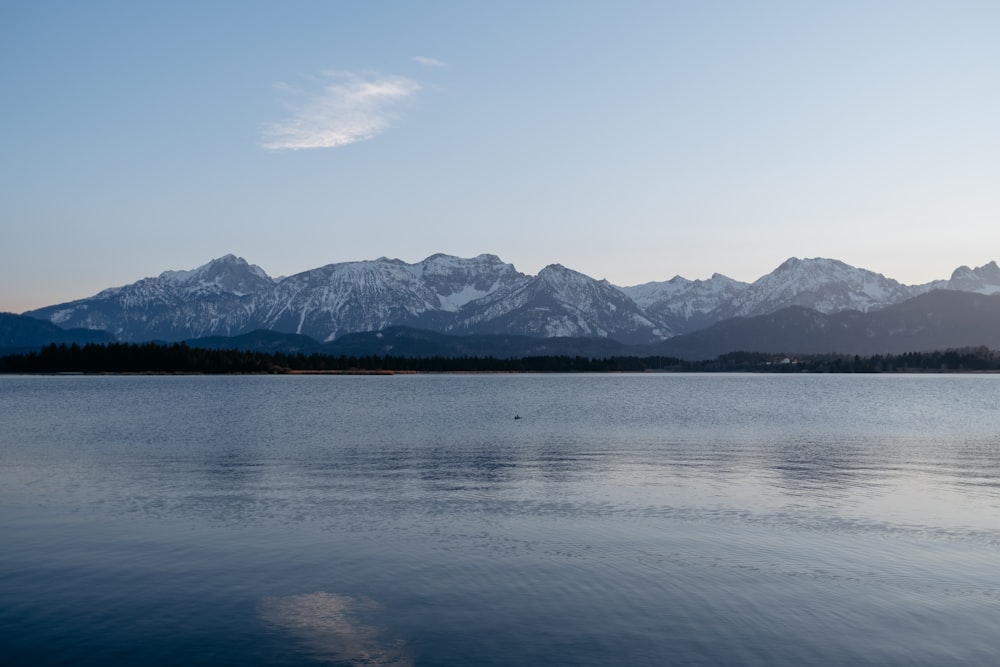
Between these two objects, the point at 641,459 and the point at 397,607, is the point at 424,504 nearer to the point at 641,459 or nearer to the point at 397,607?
the point at 397,607

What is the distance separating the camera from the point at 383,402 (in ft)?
491

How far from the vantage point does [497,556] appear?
1209 inches

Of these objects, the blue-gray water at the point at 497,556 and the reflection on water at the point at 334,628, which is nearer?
the reflection on water at the point at 334,628

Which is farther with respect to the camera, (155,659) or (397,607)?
(397,607)

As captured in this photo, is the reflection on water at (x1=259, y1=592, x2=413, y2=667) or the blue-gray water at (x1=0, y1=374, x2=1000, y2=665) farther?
the blue-gray water at (x1=0, y1=374, x2=1000, y2=665)

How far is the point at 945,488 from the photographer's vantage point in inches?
1893

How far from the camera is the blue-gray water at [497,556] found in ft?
71.3

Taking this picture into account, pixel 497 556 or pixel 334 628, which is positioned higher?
pixel 497 556

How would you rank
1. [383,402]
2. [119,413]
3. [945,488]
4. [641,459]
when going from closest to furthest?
[945,488], [641,459], [119,413], [383,402]

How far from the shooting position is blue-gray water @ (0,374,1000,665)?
71.3 feet

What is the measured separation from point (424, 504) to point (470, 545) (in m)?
9.49

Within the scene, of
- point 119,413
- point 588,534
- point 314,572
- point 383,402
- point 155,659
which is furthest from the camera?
point 383,402

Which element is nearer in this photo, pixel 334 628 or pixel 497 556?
pixel 334 628

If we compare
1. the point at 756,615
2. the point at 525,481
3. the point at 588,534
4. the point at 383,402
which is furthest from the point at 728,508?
the point at 383,402
